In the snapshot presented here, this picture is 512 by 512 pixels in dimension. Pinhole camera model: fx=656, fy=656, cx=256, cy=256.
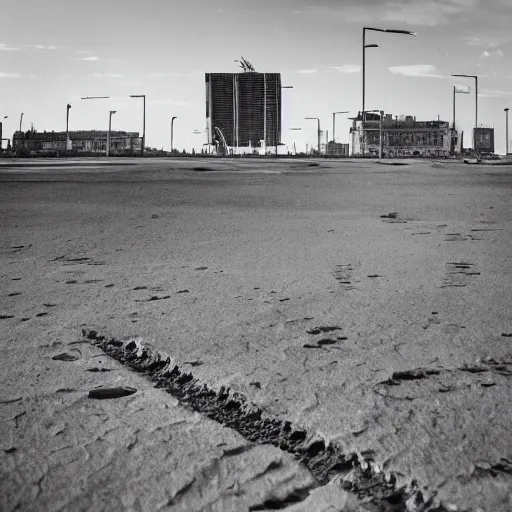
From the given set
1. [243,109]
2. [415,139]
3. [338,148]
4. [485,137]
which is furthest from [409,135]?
[243,109]

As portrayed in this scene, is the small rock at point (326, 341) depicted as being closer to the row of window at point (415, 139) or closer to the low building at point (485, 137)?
the row of window at point (415, 139)

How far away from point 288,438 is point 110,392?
398mm

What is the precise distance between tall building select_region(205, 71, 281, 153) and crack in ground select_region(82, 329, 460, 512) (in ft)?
239

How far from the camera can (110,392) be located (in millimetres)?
1287

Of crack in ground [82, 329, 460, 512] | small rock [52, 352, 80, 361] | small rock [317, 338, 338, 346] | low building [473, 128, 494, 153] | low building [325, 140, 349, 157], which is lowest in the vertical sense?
crack in ground [82, 329, 460, 512]

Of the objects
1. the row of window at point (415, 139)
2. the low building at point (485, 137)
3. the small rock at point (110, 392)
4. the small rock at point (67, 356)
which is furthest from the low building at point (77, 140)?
the small rock at point (110, 392)

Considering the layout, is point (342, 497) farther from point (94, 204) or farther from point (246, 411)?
point (94, 204)

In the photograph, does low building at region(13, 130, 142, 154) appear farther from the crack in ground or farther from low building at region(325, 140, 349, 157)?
the crack in ground

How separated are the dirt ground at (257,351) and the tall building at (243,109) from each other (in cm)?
7128

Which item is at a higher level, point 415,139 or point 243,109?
point 243,109

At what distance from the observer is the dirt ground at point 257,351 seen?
0.96 metres

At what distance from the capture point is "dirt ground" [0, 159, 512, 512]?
3.16ft

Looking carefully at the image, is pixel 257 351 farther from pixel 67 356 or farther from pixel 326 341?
pixel 67 356

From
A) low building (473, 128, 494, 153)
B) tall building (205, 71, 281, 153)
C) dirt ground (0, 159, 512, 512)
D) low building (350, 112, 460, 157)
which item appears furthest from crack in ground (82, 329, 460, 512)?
low building (473, 128, 494, 153)
